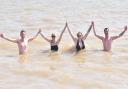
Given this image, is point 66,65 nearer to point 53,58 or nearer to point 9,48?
point 53,58

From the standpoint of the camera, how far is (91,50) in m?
14.6

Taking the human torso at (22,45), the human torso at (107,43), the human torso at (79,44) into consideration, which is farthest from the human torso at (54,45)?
the human torso at (107,43)

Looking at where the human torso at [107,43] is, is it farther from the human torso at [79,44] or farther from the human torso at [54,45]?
the human torso at [54,45]

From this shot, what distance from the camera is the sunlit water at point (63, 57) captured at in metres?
11.2

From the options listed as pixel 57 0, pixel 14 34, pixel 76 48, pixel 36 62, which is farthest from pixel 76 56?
pixel 57 0

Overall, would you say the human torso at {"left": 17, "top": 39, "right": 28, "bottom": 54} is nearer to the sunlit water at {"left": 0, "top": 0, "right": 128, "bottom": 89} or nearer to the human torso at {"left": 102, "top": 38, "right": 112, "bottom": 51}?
the sunlit water at {"left": 0, "top": 0, "right": 128, "bottom": 89}

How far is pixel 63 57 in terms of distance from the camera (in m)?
13.8

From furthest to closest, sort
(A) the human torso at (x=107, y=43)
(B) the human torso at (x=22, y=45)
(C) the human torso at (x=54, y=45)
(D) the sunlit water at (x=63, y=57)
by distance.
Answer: (A) the human torso at (x=107, y=43), (C) the human torso at (x=54, y=45), (B) the human torso at (x=22, y=45), (D) the sunlit water at (x=63, y=57)

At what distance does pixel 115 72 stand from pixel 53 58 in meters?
2.49

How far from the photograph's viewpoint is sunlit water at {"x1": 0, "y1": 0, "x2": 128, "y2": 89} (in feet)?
36.7

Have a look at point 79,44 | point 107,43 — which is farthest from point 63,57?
point 107,43

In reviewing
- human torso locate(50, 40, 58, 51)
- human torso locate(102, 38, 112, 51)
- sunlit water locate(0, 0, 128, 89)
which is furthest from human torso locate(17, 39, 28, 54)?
human torso locate(102, 38, 112, 51)

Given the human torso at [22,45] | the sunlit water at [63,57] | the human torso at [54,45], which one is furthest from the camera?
the human torso at [54,45]

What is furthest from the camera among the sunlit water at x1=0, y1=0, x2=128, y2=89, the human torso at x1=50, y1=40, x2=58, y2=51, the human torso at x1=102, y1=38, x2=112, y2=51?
the human torso at x1=102, y1=38, x2=112, y2=51
